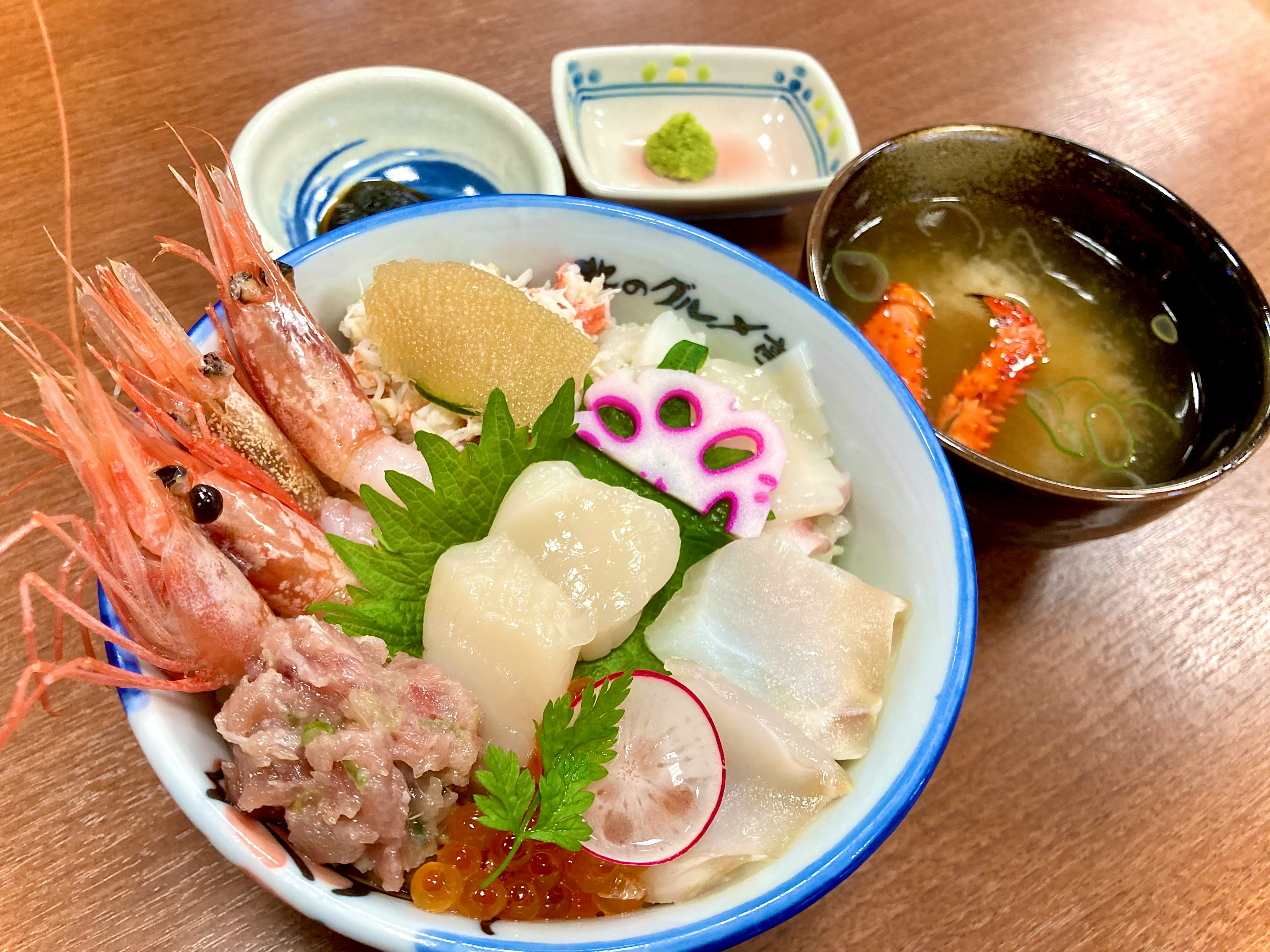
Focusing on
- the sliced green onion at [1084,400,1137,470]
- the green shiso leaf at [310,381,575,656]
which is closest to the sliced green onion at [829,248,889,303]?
the sliced green onion at [1084,400,1137,470]

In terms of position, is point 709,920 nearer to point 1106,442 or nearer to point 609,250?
point 609,250

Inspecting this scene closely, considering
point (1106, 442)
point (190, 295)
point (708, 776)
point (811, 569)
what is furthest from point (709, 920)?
point (190, 295)

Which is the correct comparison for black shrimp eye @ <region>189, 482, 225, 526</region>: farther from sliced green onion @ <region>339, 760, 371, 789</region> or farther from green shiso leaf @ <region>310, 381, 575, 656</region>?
sliced green onion @ <region>339, 760, 371, 789</region>

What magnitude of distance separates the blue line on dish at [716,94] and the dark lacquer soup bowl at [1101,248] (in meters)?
0.47

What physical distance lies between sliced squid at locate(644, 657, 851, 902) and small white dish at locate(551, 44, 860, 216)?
1.37 metres

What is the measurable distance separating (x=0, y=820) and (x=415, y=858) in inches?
28.1

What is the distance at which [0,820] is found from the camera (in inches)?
47.2

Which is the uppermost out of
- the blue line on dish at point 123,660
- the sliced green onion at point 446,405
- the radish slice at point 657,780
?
the blue line on dish at point 123,660

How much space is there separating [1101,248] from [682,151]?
103cm

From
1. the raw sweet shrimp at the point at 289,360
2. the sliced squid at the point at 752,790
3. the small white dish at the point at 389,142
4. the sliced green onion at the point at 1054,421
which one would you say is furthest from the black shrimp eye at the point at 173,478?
the sliced green onion at the point at 1054,421

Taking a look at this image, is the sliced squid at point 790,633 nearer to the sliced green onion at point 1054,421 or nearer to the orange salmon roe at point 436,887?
the orange salmon roe at point 436,887

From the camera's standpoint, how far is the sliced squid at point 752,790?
1.00m

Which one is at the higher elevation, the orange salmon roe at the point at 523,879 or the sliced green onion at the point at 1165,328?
the orange salmon roe at the point at 523,879

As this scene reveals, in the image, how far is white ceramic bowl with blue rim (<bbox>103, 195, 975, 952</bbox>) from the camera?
2.88 ft
